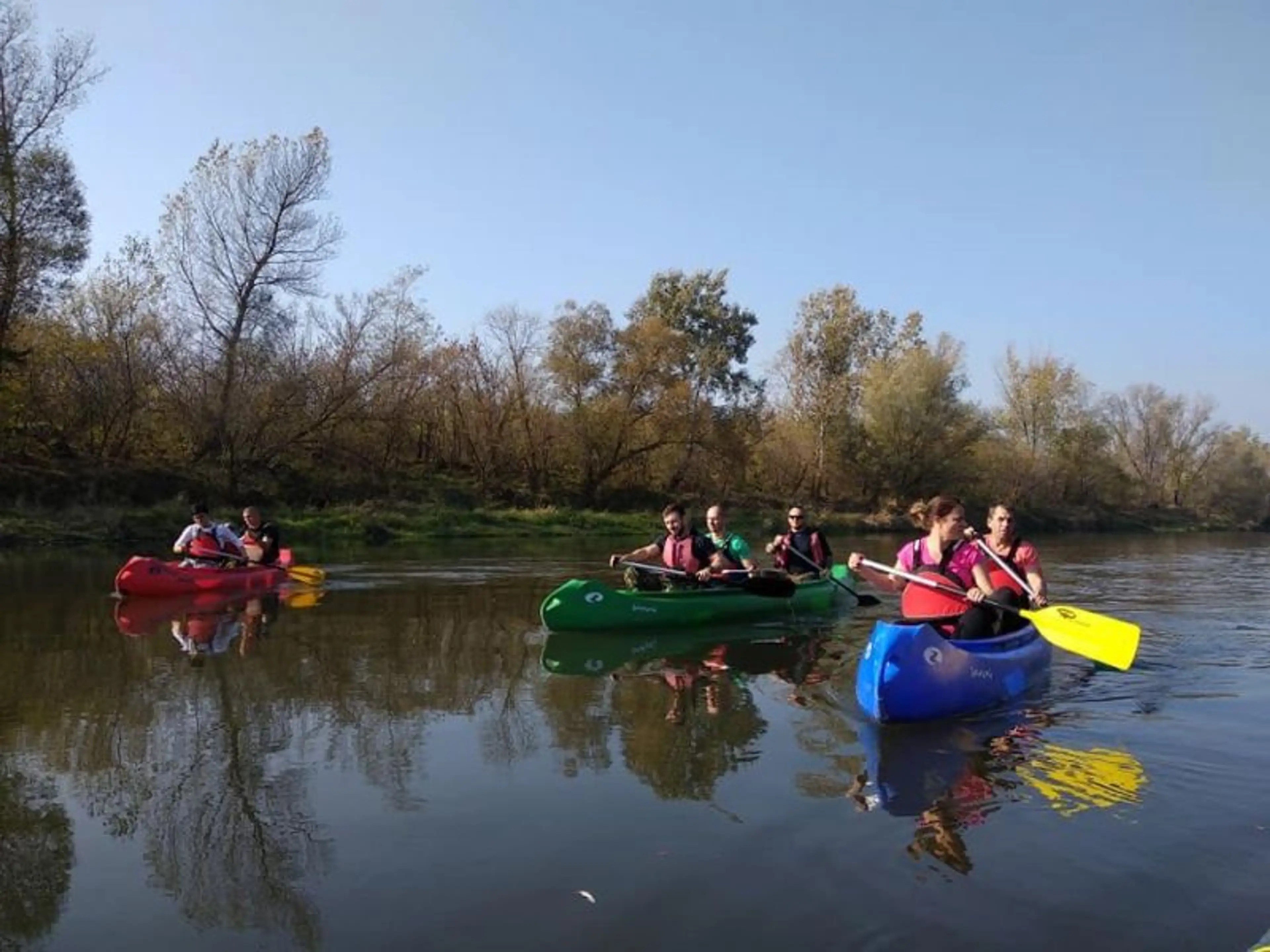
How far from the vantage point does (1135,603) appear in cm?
1410

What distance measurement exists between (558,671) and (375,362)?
26.3 metres

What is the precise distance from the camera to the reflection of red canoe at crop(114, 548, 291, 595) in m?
13.0

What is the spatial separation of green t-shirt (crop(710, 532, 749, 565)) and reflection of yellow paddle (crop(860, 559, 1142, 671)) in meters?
3.54

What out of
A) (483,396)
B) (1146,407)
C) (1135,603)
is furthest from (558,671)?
(1146,407)

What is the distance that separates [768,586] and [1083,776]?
575 centimetres

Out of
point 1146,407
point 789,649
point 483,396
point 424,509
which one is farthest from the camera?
point 1146,407

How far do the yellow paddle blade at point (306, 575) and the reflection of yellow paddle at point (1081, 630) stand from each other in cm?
921

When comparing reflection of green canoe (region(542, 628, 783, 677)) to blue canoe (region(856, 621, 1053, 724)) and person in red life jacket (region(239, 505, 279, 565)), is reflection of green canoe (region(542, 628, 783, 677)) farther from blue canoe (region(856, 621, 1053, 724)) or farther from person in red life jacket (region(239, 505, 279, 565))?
person in red life jacket (region(239, 505, 279, 565))

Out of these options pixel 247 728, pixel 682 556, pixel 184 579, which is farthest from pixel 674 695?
pixel 184 579

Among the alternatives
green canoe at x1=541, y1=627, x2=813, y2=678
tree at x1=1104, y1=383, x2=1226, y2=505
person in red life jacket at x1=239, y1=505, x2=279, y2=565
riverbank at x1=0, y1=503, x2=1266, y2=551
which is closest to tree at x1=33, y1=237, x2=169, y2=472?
riverbank at x1=0, y1=503, x2=1266, y2=551

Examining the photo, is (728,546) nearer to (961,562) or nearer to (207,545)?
(961,562)

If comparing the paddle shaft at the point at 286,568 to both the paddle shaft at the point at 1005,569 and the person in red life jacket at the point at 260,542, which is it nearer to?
the person in red life jacket at the point at 260,542

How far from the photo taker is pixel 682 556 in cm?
1155

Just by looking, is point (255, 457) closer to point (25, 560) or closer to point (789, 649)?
point (25, 560)
